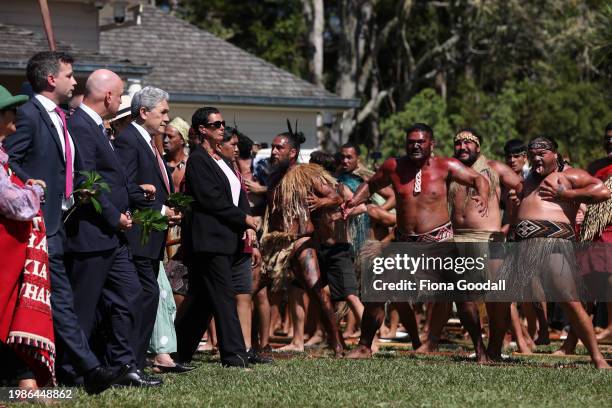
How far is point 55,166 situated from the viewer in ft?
26.6

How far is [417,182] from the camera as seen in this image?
11.5 metres

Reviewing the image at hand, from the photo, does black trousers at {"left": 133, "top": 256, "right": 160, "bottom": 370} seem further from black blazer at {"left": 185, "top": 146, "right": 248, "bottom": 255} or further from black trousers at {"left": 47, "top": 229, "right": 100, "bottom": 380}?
black trousers at {"left": 47, "top": 229, "right": 100, "bottom": 380}

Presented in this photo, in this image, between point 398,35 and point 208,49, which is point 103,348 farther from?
point 398,35

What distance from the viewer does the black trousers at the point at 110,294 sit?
8.45m

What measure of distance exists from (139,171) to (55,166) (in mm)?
1311

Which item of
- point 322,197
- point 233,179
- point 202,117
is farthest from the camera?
point 322,197

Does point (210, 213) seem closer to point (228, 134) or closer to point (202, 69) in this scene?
point (228, 134)

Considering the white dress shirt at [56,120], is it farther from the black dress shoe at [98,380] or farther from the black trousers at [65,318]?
the black dress shoe at [98,380]

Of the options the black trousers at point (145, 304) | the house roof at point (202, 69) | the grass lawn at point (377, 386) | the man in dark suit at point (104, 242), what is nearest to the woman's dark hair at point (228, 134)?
the grass lawn at point (377, 386)

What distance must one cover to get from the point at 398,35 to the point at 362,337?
1167 inches

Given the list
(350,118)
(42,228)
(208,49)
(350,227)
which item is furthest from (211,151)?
(350,118)

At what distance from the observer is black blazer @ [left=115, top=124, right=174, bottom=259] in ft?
30.3

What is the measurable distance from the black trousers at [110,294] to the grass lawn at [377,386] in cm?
→ 44

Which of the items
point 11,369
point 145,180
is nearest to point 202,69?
point 145,180
